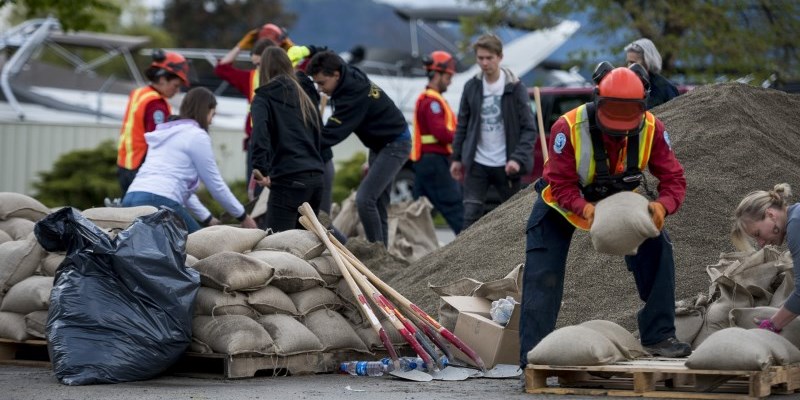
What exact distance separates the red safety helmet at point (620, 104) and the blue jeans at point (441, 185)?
582cm

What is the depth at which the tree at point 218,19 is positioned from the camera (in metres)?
52.2

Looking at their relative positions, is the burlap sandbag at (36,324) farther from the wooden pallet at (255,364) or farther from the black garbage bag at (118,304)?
the wooden pallet at (255,364)

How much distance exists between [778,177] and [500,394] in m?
3.32

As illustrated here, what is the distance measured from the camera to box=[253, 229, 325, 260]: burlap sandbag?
7684 millimetres

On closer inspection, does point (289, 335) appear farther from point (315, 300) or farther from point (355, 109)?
point (355, 109)

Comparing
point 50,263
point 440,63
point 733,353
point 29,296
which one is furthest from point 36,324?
point 440,63

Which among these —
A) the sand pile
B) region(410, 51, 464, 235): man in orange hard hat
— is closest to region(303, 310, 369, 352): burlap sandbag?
the sand pile

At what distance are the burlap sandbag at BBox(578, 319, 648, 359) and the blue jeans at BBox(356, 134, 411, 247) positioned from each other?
3.81 meters

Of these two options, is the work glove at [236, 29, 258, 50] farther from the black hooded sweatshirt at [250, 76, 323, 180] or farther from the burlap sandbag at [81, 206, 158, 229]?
the burlap sandbag at [81, 206, 158, 229]

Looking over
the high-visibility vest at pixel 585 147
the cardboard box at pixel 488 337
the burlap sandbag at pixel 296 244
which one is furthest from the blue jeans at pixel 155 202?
the high-visibility vest at pixel 585 147

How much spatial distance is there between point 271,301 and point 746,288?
2486 millimetres

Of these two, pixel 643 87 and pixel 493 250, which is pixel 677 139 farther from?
pixel 643 87

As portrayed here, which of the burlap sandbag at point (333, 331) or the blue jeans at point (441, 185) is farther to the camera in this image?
the blue jeans at point (441, 185)

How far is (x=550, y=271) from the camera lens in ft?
21.5
